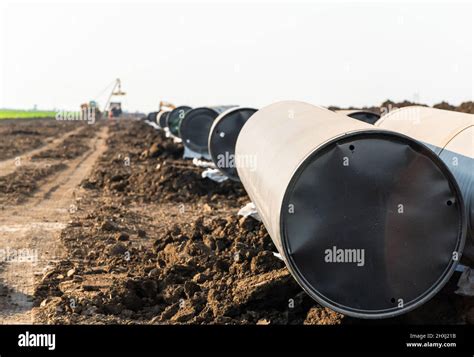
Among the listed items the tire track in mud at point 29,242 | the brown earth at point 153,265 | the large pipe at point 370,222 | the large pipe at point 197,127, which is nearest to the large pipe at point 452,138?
the brown earth at point 153,265

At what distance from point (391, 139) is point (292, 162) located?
86 centimetres

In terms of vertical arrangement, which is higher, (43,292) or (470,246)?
(470,246)

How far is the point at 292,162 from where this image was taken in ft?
17.5

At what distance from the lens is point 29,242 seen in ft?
32.6

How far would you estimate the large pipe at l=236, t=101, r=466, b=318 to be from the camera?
513cm

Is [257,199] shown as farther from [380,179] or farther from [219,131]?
[219,131]

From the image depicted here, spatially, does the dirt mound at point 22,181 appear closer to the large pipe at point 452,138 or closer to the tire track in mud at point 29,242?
the tire track in mud at point 29,242

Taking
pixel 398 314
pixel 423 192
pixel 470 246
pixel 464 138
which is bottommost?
pixel 398 314

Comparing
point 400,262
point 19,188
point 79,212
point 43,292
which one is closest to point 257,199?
point 400,262

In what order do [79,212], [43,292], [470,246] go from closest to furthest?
[470,246] → [43,292] → [79,212]

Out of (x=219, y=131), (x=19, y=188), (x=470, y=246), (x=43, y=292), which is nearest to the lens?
(x=470, y=246)

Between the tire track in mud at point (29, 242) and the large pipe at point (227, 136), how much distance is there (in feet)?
11.1

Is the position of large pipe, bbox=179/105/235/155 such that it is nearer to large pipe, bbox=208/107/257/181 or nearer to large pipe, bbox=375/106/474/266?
large pipe, bbox=208/107/257/181

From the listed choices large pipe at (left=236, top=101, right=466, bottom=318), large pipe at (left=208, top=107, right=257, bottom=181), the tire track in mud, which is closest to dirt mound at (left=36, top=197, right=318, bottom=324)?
the tire track in mud
